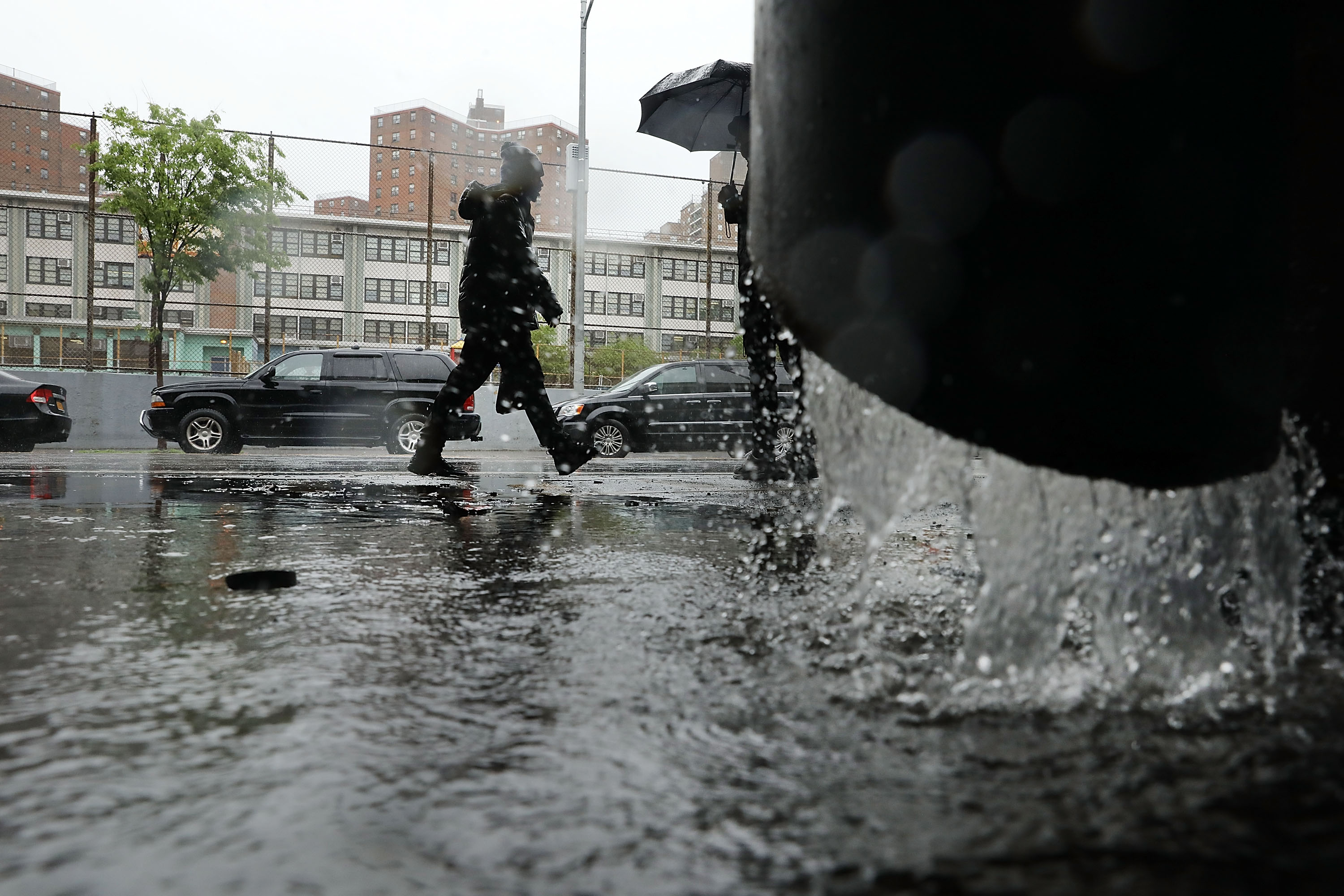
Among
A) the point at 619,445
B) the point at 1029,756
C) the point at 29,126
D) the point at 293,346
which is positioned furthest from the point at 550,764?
the point at 29,126

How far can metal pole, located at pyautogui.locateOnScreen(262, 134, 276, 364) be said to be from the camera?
1961 centimetres

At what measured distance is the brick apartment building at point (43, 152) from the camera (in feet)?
57.7

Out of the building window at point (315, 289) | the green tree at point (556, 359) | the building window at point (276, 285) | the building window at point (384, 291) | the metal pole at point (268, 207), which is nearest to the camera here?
the metal pole at point (268, 207)

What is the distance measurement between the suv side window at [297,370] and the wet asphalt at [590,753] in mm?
12567

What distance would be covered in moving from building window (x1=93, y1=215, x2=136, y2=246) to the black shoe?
14177 mm

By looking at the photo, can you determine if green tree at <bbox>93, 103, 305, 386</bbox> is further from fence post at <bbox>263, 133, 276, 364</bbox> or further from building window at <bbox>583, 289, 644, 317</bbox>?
building window at <bbox>583, 289, 644, 317</bbox>

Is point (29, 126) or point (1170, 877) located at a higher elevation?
point (29, 126)

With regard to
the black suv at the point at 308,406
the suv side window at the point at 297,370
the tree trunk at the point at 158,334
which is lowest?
the black suv at the point at 308,406

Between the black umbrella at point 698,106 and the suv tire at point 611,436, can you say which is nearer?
the black umbrella at point 698,106

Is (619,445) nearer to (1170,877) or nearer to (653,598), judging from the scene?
(653,598)

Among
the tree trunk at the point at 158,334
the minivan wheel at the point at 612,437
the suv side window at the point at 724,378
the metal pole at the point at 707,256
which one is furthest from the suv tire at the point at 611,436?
the tree trunk at the point at 158,334

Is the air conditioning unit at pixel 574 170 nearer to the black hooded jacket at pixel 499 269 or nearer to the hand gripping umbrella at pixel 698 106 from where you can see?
the hand gripping umbrella at pixel 698 106

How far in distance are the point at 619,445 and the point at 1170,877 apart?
45.7 ft

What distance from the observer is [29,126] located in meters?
18.3
